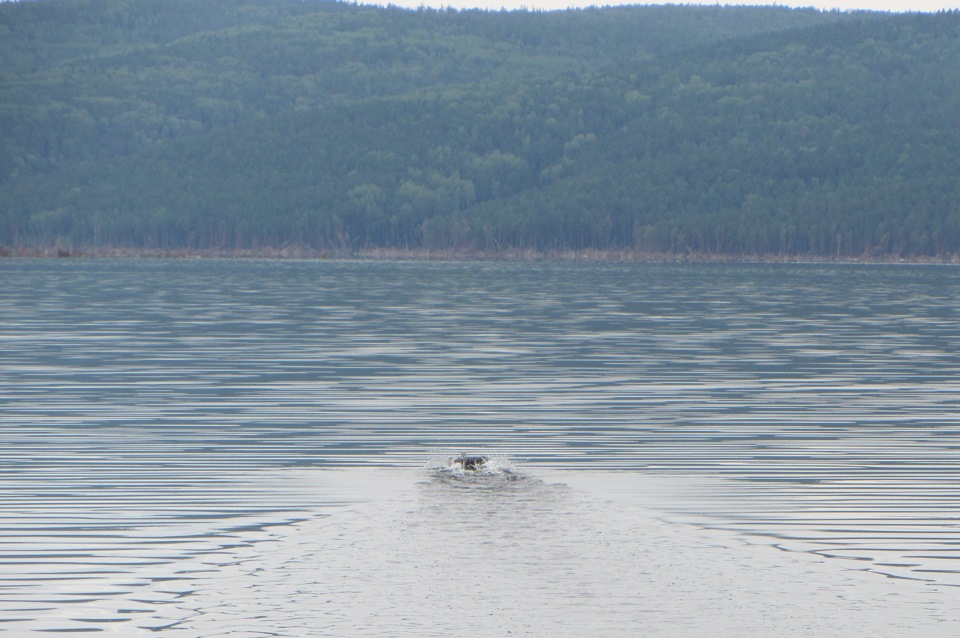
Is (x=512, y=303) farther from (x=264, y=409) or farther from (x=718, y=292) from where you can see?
(x=264, y=409)

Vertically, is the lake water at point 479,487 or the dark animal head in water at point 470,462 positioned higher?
the dark animal head in water at point 470,462

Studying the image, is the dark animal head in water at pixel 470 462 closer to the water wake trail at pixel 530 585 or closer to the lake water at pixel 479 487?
the lake water at pixel 479 487

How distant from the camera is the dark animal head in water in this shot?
73.6ft

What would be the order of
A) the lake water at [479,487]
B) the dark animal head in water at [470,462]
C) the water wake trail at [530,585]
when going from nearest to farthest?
the water wake trail at [530,585] → the lake water at [479,487] → the dark animal head in water at [470,462]

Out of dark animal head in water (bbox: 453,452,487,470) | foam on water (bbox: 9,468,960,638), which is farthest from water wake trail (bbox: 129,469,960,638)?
dark animal head in water (bbox: 453,452,487,470)

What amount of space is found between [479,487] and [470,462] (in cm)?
110

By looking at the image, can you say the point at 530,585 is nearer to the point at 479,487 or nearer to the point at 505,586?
the point at 505,586

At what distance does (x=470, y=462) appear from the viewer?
22.6 meters

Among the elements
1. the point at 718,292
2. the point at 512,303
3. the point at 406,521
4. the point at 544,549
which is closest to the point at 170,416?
the point at 406,521

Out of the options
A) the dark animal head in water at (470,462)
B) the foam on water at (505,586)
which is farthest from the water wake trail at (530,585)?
the dark animal head in water at (470,462)

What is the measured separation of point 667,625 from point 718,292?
83.8 meters

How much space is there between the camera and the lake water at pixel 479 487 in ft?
51.2

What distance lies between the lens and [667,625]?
48.8 feet

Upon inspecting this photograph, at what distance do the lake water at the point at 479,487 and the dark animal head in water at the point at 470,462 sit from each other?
0.17 meters
